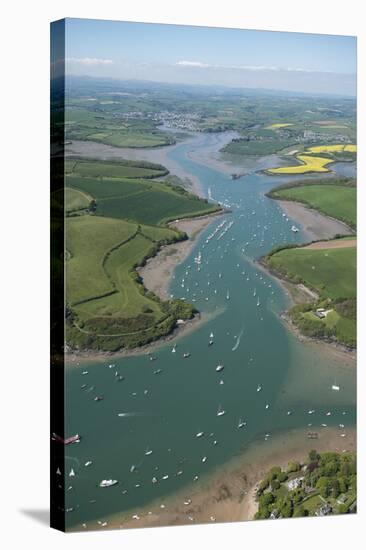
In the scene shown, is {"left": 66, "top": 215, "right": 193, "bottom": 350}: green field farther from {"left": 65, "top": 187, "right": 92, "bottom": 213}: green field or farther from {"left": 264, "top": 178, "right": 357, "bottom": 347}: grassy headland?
{"left": 264, "top": 178, "right": 357, "bottom": 347}: grassy headland

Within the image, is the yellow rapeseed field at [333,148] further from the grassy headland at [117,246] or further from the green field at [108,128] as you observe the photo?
the green field at [108,128]

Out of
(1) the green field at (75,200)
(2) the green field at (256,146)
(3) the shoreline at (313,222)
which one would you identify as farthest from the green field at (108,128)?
(3) the shoreline at (313,222)

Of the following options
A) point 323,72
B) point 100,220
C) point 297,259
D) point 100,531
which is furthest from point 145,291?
point 323,72

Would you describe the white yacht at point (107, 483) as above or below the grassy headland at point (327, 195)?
below

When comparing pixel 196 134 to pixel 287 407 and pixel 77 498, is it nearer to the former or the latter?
pixel 287 407

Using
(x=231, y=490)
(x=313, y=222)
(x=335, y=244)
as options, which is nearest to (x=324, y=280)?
(x=335, y=244)

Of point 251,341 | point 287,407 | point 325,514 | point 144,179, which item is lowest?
point 325,514
